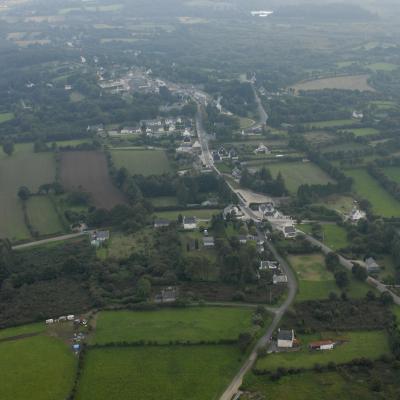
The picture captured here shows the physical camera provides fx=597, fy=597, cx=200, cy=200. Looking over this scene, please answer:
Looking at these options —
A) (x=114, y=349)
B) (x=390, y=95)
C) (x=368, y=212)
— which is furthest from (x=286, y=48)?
(x=114, y=349)

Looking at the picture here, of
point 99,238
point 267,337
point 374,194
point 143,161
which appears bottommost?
point 374,194

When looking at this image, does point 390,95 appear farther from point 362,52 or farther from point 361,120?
point 362,52

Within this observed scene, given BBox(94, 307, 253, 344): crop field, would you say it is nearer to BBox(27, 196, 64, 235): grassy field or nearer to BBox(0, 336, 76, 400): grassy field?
BBox(0, 336, 76, 400): grassy field

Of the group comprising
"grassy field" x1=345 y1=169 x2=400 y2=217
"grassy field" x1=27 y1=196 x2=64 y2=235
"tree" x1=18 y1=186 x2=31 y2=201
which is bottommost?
"grassy field" x1=345 y1=169 x2=400 y2=217

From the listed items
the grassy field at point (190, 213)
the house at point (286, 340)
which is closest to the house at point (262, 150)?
the grassy field at point (190, 213)

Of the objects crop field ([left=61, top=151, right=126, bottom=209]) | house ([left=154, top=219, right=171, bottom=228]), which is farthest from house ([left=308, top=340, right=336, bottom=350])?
crop field ([left=61, top=151, right=126, bottom=209])

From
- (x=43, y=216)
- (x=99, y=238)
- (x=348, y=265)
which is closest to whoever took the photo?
(x=348, y=265)

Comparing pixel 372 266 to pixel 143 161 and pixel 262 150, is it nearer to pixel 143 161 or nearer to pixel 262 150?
pixel 262 150

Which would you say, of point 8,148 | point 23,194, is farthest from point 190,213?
point 8,148

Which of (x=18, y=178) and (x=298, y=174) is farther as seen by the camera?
(x=298, y=174)
